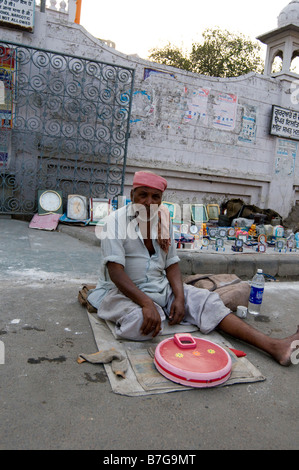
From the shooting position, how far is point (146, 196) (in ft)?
8.27

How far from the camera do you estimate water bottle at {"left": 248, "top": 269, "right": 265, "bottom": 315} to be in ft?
10.5

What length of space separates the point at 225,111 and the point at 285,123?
208 cm

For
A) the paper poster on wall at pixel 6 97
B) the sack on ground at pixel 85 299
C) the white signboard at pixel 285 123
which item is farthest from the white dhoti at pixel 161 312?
the white signboard at pixel 285 123

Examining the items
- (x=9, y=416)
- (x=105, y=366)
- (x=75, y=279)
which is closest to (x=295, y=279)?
(x=75, y=279)

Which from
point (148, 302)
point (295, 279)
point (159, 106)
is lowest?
point (295, 279)

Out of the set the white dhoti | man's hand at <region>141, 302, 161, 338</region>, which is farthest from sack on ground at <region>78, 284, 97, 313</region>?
man's hand at <region>141, 302, 161, 338</region>

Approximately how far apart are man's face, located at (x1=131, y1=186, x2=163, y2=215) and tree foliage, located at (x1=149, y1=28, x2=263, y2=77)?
2257cm

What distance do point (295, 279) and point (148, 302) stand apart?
3977mm

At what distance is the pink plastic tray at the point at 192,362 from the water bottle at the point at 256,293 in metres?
1.08

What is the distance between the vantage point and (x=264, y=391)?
81.5 inches

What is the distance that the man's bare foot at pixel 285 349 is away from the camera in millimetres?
2342

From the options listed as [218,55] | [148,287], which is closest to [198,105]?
[148,287]
